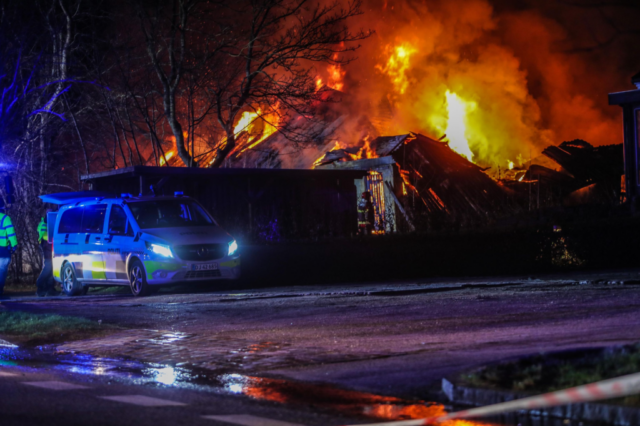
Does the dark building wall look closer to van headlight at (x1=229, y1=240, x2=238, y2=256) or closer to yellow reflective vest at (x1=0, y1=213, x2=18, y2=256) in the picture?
yellow reflective vest at (x1=0, y1=213, x2=18, y2=256)

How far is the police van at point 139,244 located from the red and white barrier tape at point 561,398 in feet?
35.2

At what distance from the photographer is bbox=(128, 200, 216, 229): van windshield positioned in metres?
16.3

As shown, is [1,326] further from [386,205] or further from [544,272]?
[386,205]

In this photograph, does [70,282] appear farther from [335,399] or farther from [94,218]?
[335,399]

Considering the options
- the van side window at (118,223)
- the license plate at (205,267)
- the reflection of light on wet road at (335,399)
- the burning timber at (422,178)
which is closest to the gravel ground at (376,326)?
the reflection of light on wet road at (335,399)

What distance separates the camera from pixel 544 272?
53.0ft

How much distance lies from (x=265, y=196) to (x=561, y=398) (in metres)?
18.4


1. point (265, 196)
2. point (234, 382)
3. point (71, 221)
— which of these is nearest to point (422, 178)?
point (265, 196)

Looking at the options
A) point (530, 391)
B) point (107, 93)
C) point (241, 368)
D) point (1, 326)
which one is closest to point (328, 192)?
point (107, 93)

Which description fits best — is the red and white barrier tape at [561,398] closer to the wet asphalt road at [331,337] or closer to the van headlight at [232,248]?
the wet asphalt road at [331,337]

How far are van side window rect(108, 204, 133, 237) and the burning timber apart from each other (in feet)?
41.9

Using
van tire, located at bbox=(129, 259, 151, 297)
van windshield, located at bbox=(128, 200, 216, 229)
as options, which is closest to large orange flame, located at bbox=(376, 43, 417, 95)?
van windshield, located at bbox=(128, 200, 216, 229)

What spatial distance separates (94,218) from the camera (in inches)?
679

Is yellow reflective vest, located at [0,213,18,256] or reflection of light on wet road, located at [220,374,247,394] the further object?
yellow reflective vest, located at [0,213,18,256]
